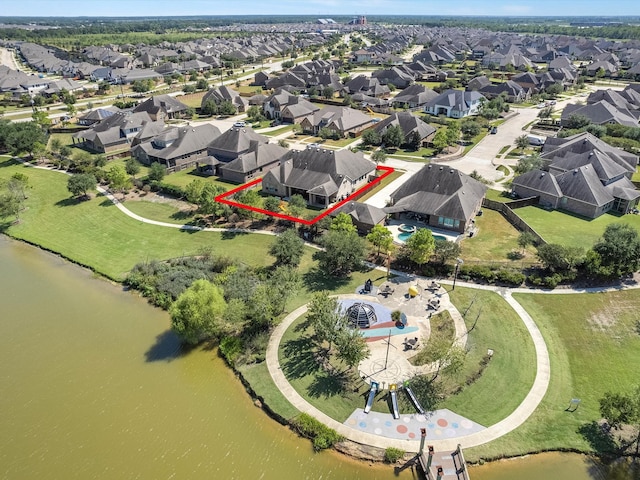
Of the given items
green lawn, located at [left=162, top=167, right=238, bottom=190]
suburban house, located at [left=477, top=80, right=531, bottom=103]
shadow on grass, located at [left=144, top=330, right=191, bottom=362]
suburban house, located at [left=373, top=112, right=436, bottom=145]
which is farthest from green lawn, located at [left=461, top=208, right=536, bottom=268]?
suburban house, located at [left=477, top=80, right=531, bottom=103]

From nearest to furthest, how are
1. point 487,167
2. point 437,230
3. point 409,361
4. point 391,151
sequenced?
point 409,361 → point 437,230 → point 487,167 → point 391,151

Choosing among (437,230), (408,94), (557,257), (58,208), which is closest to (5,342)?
(58,208)

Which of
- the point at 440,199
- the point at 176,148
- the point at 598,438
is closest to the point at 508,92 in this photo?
the point at 440,199

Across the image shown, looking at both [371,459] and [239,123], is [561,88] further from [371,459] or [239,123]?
[371,459]

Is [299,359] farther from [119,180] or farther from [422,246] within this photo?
[119,180]

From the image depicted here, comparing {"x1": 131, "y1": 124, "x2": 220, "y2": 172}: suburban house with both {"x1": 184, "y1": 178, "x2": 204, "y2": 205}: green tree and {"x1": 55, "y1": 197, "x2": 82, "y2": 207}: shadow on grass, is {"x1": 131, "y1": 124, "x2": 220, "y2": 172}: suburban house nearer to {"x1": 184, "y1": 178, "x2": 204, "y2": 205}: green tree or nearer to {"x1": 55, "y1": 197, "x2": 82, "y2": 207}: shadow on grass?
{"x1": 55, "y1": 197, "x2": 82, "y2": 207}: shadow on grass

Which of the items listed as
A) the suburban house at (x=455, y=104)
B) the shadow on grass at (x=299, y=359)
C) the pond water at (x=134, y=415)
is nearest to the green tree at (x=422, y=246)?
the shadow on grass at (x=299, y=359)
